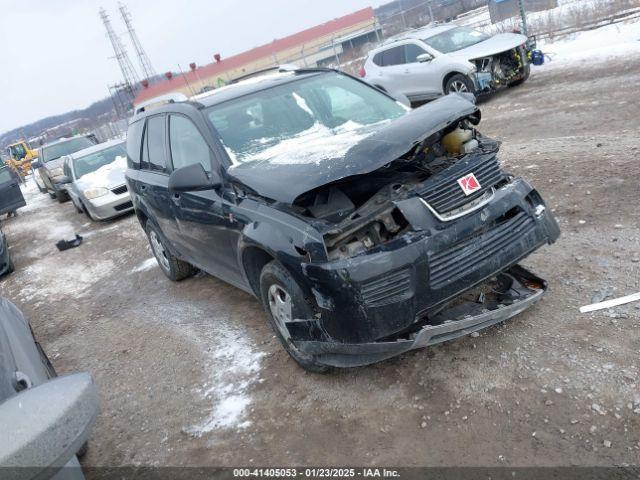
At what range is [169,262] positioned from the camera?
6.13 metres

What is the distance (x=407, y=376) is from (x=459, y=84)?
9.39 meters

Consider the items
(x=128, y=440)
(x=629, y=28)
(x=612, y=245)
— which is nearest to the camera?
(x=128, y=440)

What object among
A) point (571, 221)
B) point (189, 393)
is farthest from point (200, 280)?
point (571, 221)

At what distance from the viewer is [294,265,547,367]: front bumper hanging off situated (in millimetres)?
3033

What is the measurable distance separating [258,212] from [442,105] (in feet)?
5.01

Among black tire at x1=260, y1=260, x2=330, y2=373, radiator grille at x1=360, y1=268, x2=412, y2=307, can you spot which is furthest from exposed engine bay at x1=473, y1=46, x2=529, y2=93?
radiator grille at x1=360, y1=268, x2=412, y2=307

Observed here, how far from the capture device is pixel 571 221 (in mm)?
4828

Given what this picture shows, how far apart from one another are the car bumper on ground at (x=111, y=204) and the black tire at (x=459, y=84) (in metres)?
7.20

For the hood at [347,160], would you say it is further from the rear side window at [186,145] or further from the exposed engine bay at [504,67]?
the exposed engine bay at [504,67]

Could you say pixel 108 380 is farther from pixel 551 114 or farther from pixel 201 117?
pixel 551 114

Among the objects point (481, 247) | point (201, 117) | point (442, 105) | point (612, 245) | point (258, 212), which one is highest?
point (201, 117)

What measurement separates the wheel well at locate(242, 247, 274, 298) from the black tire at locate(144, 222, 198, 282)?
2.24m

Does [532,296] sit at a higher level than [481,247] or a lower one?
lower

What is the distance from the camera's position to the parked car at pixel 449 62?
11.2 meters
